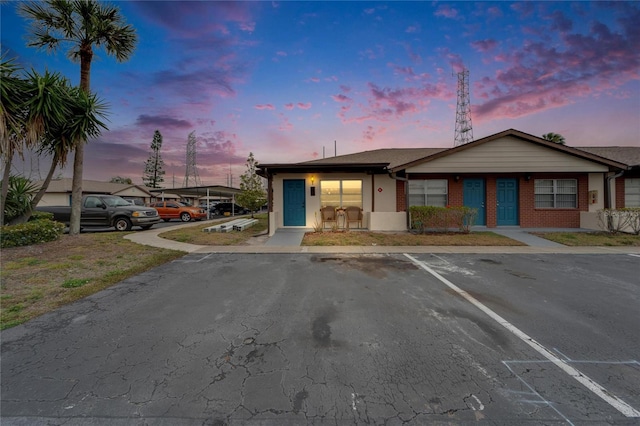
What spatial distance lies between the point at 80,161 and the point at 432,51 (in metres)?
16.4

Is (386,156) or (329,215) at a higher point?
(386,156)

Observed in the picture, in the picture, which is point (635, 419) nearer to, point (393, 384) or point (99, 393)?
point (393, 384)

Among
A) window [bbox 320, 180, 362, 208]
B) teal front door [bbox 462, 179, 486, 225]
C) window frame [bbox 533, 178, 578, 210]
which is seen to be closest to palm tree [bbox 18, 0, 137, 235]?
window [bbox 320, 180, 362, 208]

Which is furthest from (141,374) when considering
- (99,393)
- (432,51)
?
(432,51)

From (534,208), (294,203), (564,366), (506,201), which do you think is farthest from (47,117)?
(534,208)

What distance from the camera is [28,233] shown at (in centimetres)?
764

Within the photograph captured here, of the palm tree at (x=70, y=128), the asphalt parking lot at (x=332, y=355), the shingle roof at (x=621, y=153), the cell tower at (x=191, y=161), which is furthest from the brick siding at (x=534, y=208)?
the cell tower at (x=191, y=161)

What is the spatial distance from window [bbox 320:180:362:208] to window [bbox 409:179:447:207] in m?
2.88

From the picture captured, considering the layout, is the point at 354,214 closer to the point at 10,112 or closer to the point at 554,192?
the point at 554,192

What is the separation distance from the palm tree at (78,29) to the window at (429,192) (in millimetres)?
14174

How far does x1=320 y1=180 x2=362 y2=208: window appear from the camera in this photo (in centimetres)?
1280

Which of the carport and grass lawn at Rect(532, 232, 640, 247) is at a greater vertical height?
the carport

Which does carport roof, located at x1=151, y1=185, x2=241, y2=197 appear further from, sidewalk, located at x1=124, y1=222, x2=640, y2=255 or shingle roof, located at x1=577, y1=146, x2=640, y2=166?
shingle roof, located at x1=577, y1=146, x2=640, y2=166

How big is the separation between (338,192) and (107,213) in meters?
11.9
